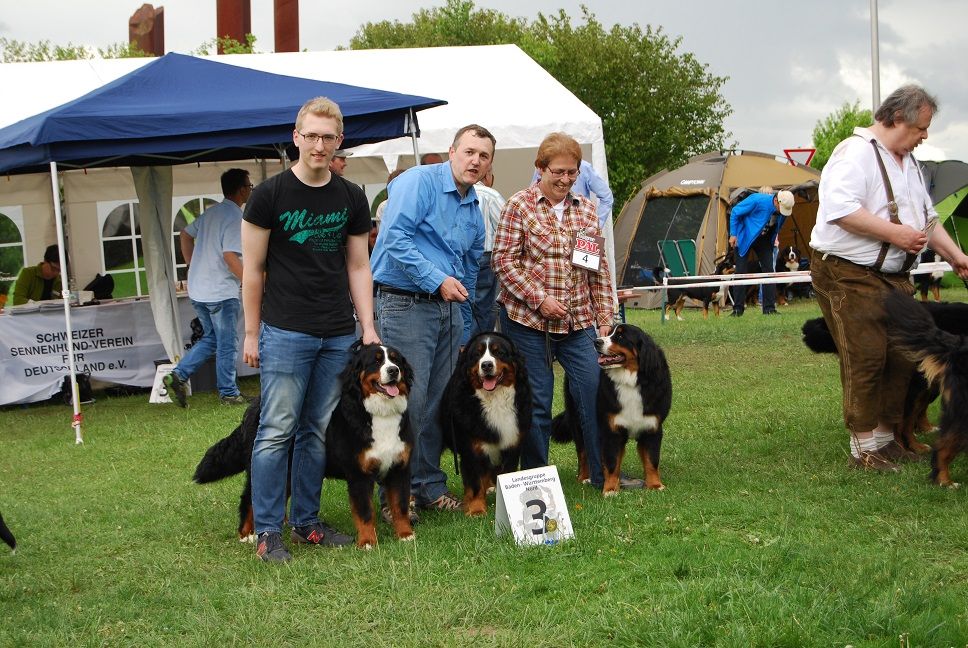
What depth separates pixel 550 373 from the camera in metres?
5.29

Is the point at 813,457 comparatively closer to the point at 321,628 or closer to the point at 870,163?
the point at 870,163

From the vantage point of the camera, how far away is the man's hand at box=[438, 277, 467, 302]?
15.3ft

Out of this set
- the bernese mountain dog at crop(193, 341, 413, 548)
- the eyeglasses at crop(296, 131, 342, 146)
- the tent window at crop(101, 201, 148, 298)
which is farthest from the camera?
the tent window at crop(101, 201, 148, 298)

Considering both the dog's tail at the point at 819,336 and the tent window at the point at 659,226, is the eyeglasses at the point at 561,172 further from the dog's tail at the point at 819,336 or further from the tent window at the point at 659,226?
the tent window at the point at 659,226

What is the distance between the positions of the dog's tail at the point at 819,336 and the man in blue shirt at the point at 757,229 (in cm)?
940

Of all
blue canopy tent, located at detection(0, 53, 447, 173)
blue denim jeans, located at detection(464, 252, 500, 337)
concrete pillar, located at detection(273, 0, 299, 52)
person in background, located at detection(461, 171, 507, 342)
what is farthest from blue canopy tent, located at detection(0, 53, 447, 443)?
concrete pillar, located at detection(273, 0, 299, 52)

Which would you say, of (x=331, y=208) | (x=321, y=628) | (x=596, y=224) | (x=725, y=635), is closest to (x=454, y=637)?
(x=321, y=628)

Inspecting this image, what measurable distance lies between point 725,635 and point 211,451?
2724 mm

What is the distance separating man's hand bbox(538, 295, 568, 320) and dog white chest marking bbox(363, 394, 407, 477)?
96 cm

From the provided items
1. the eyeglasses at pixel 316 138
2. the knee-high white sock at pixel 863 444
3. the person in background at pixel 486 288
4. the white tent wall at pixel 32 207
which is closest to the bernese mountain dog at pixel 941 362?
the knee-high white sock at pixel 863 444

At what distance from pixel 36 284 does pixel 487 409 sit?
8012 millimetres

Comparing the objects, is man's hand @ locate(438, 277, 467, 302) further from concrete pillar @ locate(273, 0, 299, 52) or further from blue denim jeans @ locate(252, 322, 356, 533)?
concrete pillar @ locate(273, 0, 299, 52)

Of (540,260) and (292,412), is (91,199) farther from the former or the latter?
(292,412)

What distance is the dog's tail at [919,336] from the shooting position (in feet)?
16.0
